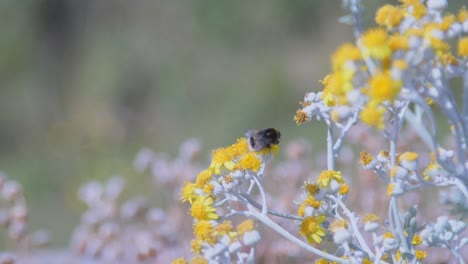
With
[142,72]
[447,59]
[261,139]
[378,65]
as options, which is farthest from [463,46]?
[142,72]

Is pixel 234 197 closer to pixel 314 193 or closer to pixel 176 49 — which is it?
pixel 314 193

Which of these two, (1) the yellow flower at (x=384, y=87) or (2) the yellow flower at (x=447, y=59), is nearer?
(1) the yellow flower at (x=384, y=87)

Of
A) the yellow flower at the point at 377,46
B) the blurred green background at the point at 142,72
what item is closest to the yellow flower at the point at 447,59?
the yellow flower at the point at 377,46

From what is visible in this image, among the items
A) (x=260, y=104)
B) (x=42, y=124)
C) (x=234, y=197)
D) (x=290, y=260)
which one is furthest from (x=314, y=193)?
(x=42, y=124)

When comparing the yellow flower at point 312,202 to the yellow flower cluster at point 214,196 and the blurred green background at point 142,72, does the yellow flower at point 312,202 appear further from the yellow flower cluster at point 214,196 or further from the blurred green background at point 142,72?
the blurred green background at point 142,72

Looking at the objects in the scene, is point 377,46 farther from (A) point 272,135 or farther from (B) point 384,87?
(A) point 272,135

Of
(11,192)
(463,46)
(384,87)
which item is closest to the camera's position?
(384,87)
